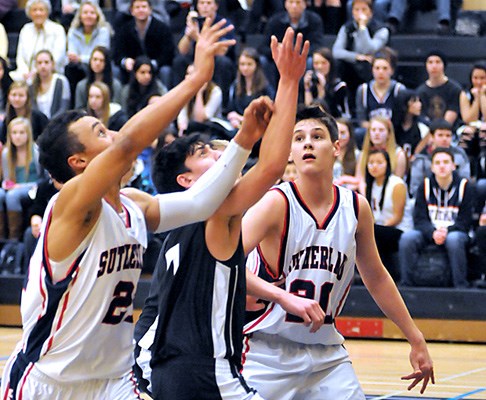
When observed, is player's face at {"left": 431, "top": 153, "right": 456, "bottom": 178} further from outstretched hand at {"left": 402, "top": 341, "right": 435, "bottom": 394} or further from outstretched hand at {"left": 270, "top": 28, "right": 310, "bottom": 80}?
outstretched hand at {"left": 270, "top": 28, "right": 310, "bottom": 80}

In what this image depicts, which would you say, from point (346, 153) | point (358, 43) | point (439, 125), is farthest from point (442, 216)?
point (358, 43)

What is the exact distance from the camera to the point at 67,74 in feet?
40.8

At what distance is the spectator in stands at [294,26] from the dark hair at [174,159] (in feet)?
25.2

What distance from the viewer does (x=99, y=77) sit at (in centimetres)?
1190

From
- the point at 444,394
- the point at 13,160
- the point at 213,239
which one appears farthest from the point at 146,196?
the point at 13,160

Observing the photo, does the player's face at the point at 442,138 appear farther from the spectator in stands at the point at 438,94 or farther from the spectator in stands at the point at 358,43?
the spectator in stands at the point at 358,43

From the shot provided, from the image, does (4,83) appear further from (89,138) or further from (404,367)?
(89,138)

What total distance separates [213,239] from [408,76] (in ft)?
29.8

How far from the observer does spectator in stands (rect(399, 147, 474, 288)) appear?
32.3 ft

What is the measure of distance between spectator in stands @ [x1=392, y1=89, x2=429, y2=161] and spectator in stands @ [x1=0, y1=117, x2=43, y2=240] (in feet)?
12.3

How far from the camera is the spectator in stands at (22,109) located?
457 inches

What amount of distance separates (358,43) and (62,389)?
8.97m

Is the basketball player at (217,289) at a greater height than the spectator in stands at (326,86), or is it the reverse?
the spectator in stands at (326,86)

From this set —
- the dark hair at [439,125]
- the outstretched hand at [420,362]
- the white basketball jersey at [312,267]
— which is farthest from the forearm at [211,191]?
the dark hair at [439,125]
